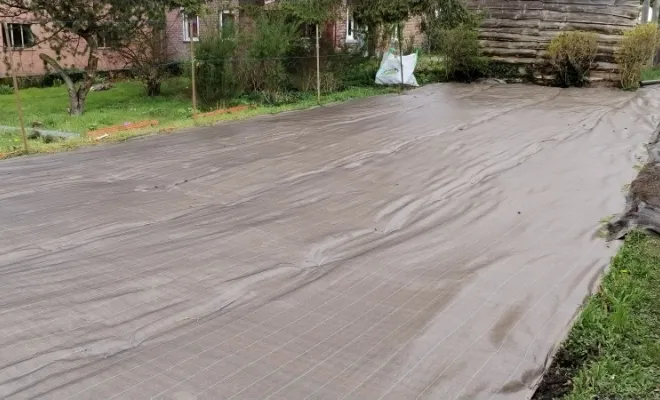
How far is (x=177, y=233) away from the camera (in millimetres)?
4371

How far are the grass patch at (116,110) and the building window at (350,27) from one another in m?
1.67

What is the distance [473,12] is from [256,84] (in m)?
6.18

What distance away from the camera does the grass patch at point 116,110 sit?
8.09m

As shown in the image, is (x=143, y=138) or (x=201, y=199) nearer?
(x=201, y=199)

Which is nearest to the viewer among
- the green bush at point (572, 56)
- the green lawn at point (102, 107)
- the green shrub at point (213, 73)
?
the green lawn at point (102, 107)

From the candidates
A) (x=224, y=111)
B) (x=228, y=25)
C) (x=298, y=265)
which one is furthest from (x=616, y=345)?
(x=228, y=25)

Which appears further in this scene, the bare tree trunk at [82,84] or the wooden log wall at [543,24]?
the wooden log wall at [543,24]

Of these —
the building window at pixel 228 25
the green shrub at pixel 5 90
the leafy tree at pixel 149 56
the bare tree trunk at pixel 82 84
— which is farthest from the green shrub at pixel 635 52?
the green shrub at pixel 5 90

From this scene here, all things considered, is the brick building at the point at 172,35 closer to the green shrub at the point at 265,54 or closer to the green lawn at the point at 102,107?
the green shrub at the point at 265,54

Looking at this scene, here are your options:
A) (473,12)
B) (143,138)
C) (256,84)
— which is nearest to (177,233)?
(143,138)

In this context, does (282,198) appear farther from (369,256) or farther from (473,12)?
(473,12)

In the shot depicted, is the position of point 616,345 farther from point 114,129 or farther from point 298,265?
point 114,129

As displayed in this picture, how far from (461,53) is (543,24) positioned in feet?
6.96

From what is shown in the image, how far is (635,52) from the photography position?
1309 cm
